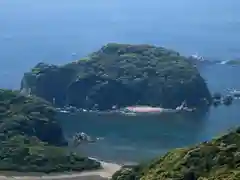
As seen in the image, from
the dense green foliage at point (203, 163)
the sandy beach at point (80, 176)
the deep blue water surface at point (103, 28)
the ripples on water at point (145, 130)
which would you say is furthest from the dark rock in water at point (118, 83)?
the dense green foliage at point (203, 163)

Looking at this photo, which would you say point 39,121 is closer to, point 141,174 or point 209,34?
point 141,174

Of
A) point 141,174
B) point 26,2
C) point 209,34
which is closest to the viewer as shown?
point 141,174

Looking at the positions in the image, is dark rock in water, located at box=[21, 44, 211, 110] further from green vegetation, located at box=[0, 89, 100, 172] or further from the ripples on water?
green vegetation, located at box=[0, 89, 100, 172]

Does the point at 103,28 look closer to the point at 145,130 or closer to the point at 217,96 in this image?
the point at 217,96

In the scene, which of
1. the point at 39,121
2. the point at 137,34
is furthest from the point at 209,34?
the point at 39,121

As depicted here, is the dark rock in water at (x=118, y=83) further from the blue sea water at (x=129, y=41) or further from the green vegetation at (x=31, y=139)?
the green vegetation at (x=31, y=139)

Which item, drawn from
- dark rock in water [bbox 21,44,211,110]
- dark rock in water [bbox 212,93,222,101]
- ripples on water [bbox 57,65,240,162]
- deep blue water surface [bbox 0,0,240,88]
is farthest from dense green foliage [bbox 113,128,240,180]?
deep blue water surface [bbox 0,0,240,88]
